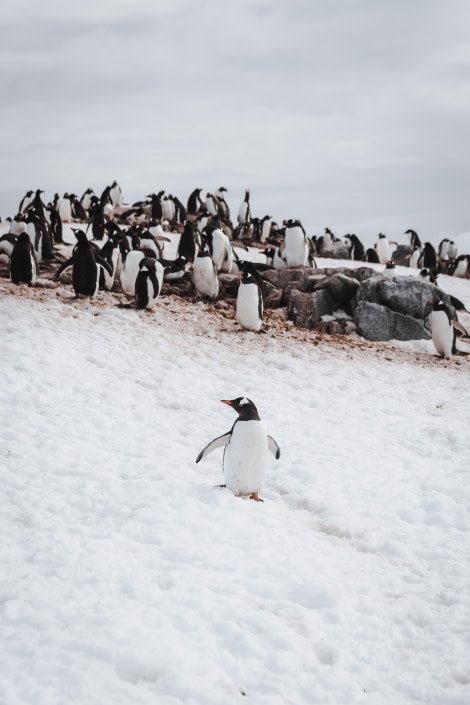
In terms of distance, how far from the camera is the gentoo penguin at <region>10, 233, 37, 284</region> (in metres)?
12.5

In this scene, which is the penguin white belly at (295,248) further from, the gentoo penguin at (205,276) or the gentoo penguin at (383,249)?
the gentoo penguin at (383,249)

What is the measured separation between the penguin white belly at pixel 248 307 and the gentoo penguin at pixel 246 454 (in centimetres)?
628

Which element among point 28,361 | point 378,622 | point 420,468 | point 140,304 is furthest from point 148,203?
point 378,622

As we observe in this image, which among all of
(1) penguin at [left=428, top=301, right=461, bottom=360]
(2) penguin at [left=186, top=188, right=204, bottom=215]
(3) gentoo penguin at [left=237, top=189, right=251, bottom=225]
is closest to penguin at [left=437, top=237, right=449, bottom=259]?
(3) gentoo penguin at [left=237, top=189, right=251, bottom=225]

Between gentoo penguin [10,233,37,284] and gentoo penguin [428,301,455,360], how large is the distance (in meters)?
8.86

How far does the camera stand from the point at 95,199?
96.4 feet

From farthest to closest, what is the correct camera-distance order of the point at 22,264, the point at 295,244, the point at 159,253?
the point at 295,244 < the point at 159,253 < the point at 22,264

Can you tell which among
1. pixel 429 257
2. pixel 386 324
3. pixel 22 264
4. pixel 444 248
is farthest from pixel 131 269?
pixel 444 248

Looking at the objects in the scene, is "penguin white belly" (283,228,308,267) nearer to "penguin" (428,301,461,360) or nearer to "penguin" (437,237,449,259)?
"penguin" (428,301,461,360)

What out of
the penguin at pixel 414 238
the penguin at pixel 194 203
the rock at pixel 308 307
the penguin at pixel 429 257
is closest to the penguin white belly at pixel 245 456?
the rock at pixel 308 307

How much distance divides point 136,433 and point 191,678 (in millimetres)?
4227

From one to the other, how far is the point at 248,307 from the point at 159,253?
188 inches

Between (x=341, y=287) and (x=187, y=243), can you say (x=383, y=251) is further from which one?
(x=341, y=287)

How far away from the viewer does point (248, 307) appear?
1218cm
